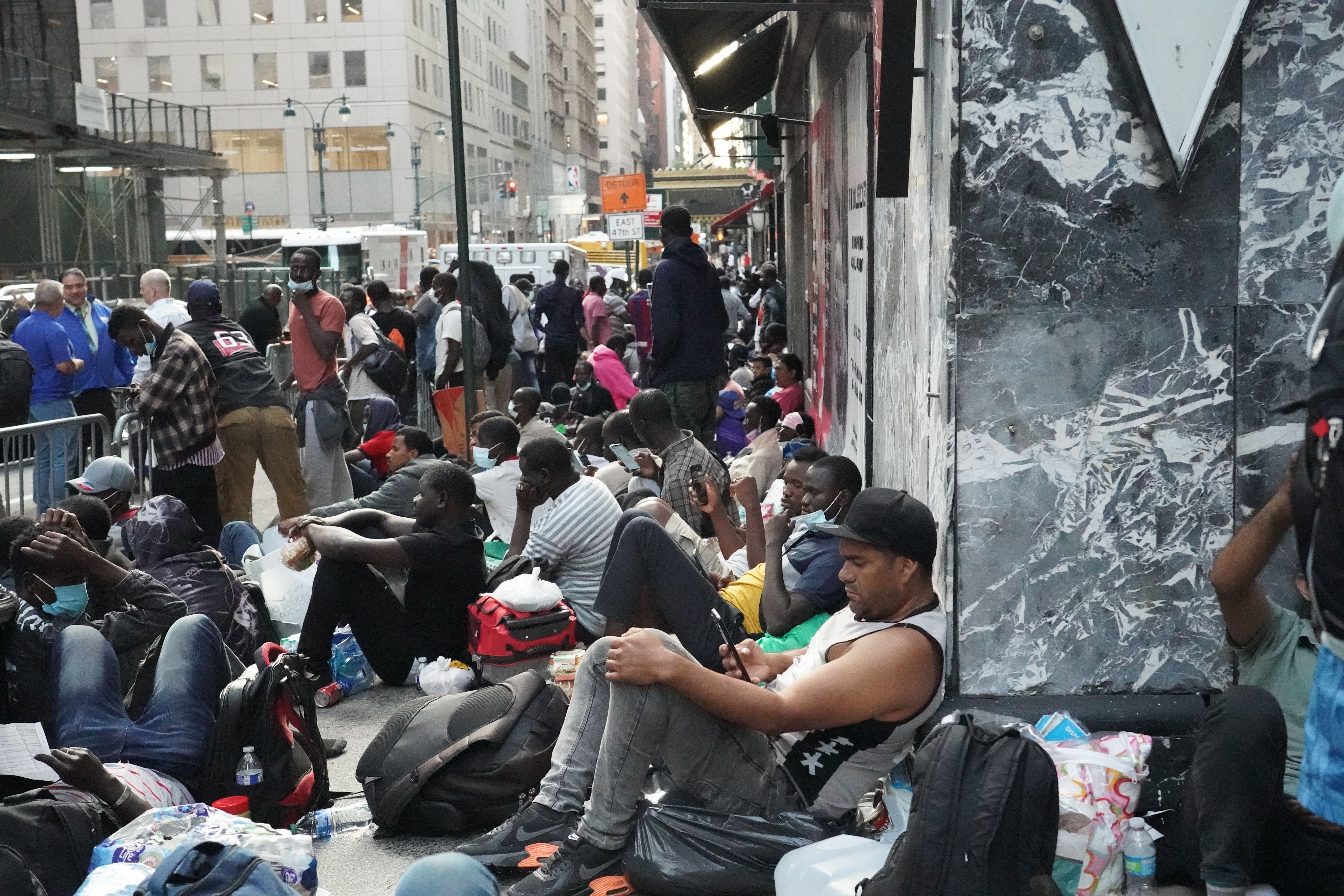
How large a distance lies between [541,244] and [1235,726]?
22.7 metres

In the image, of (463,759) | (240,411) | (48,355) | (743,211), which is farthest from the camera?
(743,211)

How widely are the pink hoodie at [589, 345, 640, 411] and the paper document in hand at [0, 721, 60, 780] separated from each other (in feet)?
28.5

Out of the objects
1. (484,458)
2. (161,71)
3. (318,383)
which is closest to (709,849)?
(484,458)

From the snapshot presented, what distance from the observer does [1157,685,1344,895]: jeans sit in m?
3.34

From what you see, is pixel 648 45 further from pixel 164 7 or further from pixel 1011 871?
pixel 1011 871

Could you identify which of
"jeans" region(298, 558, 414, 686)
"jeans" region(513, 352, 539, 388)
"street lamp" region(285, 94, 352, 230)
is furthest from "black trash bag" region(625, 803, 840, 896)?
"street lamp" region(285, 94, 352, 230)

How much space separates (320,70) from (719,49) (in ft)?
183

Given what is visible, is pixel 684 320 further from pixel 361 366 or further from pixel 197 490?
pixel 361 366

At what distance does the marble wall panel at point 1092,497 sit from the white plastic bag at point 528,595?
2085 millimetres

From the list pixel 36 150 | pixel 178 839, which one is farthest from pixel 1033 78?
pixel 36 150

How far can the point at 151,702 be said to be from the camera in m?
4.68

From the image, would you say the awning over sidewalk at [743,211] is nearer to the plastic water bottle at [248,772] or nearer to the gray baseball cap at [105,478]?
the gray baseball cap at [105,478]

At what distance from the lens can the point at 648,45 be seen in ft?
650

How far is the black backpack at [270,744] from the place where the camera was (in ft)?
14.9
